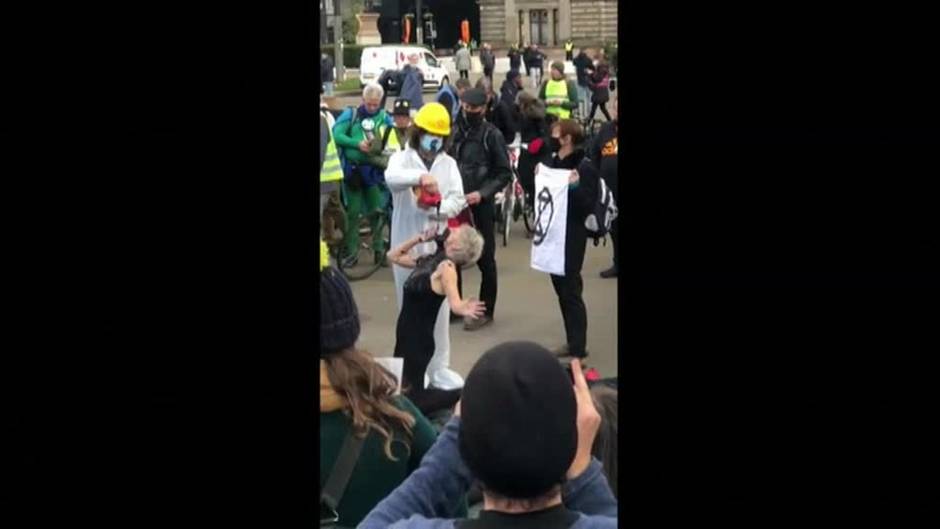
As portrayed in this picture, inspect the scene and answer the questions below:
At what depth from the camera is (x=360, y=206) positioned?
967 cm

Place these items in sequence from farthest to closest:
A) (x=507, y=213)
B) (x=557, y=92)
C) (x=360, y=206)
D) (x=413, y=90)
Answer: (x=413, y=90) < (x=557, y=92) < (x=507, y=213) < (x=360, y=206)

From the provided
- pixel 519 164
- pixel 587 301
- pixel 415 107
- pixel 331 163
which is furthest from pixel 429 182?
pixel 415 107

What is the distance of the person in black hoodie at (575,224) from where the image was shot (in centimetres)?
693

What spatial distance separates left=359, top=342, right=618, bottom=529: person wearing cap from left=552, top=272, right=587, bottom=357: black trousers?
197 inches

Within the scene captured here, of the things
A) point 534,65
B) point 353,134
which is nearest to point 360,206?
point 353,134

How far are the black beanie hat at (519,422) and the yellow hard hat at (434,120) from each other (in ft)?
17.1

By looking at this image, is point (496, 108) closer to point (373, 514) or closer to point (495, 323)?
point (495, 323)

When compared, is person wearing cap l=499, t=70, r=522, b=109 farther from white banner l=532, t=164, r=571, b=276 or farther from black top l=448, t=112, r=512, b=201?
white banner l=532, t=164, r=571, b=276

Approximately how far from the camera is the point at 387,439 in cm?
283

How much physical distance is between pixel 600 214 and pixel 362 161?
291 centimetres

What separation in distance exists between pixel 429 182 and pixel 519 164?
4.07m

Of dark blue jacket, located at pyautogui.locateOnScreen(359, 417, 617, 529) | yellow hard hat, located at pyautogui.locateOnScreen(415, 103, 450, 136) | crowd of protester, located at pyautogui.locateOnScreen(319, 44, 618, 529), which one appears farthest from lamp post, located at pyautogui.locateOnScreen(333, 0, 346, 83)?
dark blue jacket, located at pyautogui.locateOnScreen(359, 417, 617, 529)

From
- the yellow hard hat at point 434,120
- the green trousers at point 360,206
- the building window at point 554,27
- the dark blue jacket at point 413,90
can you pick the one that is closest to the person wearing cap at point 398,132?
the green trousers at point 360,206

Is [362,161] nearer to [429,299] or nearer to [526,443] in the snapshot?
[429,299]
